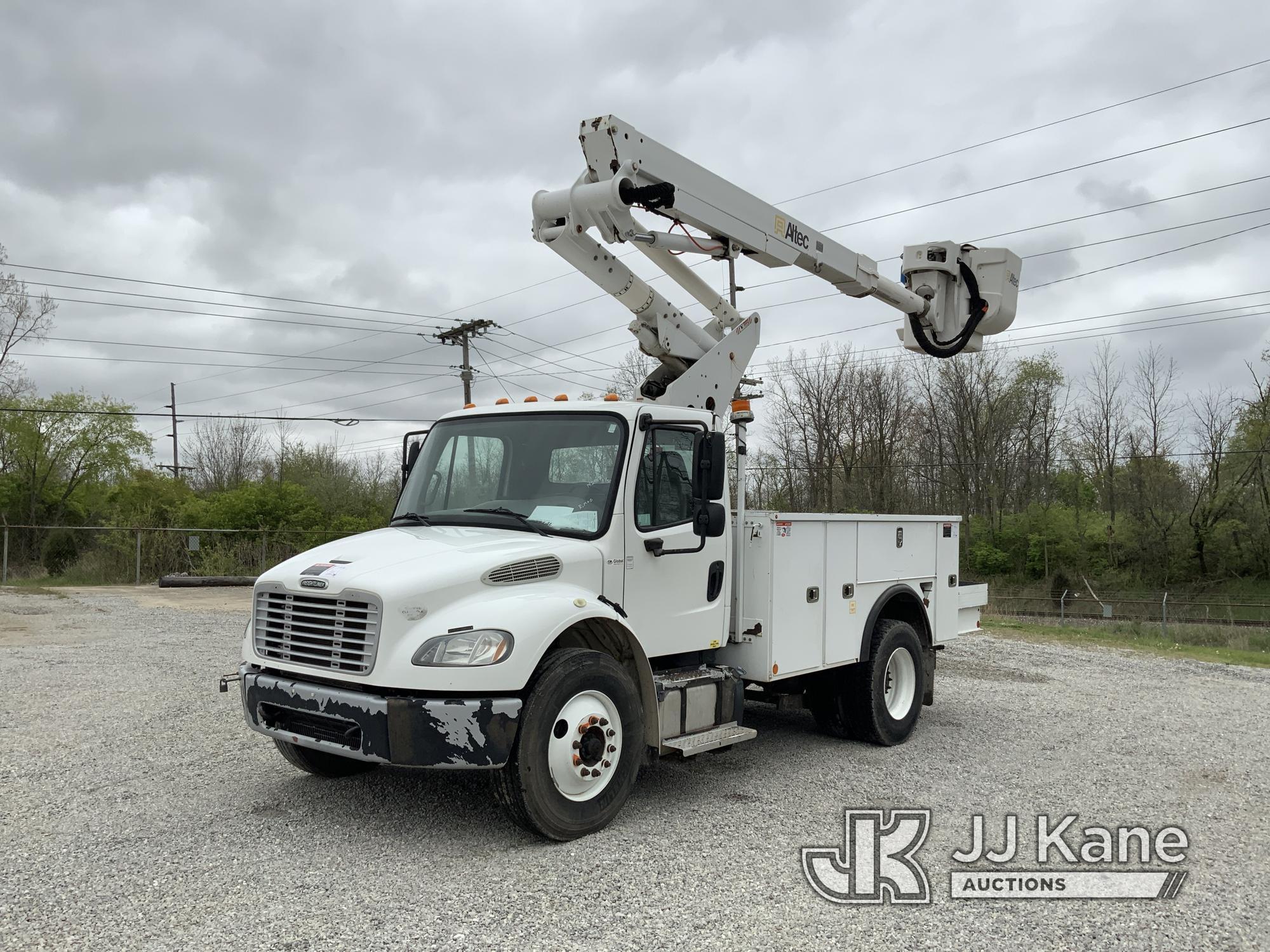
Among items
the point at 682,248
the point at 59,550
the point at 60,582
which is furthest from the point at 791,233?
the point at 59,550

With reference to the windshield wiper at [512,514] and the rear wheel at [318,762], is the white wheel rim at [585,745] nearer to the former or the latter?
the windshield wiper at [512,514]

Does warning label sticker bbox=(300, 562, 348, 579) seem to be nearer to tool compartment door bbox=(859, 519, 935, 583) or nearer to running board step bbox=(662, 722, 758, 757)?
running board step bbox=(662, 722, 758, 757)

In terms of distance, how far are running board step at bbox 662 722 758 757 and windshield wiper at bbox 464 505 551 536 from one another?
143 cm

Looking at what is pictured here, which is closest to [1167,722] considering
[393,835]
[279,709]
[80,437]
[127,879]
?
[393,835]

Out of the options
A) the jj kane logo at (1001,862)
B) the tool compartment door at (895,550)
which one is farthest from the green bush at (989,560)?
the jj kane logo at (1001,862)

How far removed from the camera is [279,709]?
16.8 feet

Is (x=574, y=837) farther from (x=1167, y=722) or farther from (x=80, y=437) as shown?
(x=80, y=437)

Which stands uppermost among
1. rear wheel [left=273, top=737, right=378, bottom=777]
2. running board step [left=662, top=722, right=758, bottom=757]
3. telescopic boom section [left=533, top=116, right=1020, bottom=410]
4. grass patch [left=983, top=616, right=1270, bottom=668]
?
telescopic boom section [left=533, top=116, right=1020, bottom=410]

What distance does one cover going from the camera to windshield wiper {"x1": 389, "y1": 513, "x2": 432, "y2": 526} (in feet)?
19.7

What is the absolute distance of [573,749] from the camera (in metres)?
4.93

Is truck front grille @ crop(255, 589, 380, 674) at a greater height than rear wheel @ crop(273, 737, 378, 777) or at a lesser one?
greater

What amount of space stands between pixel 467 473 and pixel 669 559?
142 cm

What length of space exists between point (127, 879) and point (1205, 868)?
5.26 meters

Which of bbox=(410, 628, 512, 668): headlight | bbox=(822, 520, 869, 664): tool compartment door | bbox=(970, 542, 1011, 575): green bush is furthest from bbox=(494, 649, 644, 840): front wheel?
bbox=(970, 542, 1011, 575): green bush
